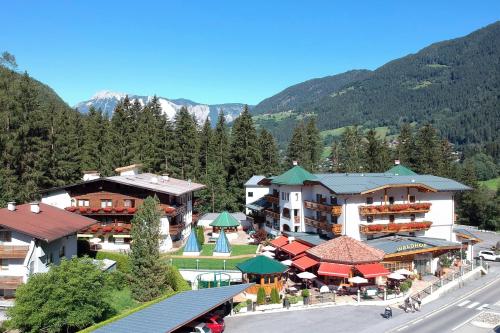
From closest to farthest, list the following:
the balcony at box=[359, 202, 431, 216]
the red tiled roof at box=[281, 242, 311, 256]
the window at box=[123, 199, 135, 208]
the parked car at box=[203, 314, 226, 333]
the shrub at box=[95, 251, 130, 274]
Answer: the parked car at box=[203, 314, 226, 333], the shrub at box=[95, 251, 130, 274], the balcony at box=[359, 202, 431, 216], the red tiled roof at box=[281, 242, 311, 256], the window at box=[123, 199, 135, 208]

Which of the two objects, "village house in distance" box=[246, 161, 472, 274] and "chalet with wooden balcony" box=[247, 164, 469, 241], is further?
"chalet with wooden balcony" box=[247, 164, 469, 241]

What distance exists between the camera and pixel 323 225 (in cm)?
5403

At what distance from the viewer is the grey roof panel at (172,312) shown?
2734 cm

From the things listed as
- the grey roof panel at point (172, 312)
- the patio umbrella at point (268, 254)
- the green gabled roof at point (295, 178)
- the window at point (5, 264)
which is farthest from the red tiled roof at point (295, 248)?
the window at point (5, 264)

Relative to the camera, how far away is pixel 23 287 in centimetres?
2986

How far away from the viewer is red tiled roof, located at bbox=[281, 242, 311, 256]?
51066 millimetres

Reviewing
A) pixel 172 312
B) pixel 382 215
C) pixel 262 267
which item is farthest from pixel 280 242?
pixel 172 312

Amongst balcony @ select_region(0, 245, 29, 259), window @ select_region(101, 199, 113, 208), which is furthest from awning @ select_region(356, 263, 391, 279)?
window @ select_region(101, 199, 113, 208)

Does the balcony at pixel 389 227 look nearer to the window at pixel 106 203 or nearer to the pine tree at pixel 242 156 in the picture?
the window at pixel 106 203

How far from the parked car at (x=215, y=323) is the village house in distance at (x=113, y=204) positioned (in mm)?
24438

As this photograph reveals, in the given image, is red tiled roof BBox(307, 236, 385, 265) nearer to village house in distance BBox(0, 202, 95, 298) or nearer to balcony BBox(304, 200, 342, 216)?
balcony BBox(304, 200, 342, 216)

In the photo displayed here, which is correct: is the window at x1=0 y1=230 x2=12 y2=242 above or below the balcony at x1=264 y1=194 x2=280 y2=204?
below

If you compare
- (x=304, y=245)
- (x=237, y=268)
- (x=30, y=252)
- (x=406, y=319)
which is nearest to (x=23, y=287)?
(x=30, y=252)

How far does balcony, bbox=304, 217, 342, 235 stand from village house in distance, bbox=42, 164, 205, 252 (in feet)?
53.6
